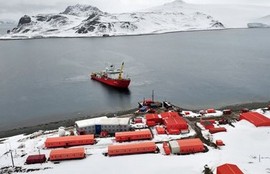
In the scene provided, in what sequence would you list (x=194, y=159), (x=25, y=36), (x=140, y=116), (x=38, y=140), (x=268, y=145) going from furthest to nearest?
(x=25, y=36)
(x=140, y=116)
(x=38, y=140)
(x=268, y=145)
(x=194, y=159)

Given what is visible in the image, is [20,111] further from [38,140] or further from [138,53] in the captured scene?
[138,53]

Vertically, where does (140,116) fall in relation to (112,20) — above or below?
below

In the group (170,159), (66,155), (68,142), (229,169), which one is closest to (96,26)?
(68,142)

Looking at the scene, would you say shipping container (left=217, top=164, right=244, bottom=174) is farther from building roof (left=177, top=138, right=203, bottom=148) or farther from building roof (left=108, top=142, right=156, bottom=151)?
building roof (left=108, top=142, right=156, bottom=151)

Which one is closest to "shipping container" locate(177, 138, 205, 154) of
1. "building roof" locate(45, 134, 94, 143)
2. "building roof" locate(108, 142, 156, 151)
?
"building roof" locate(108, 142, 156, 151)

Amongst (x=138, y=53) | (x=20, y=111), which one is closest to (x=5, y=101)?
(x=20, y=111)

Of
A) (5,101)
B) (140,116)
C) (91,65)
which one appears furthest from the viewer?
Result: (91,65)

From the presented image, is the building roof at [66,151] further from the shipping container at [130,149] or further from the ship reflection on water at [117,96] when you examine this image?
the ship reflection on water at [117,96]

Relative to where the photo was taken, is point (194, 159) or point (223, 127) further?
point (223, 127)

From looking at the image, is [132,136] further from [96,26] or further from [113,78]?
[96,26]
